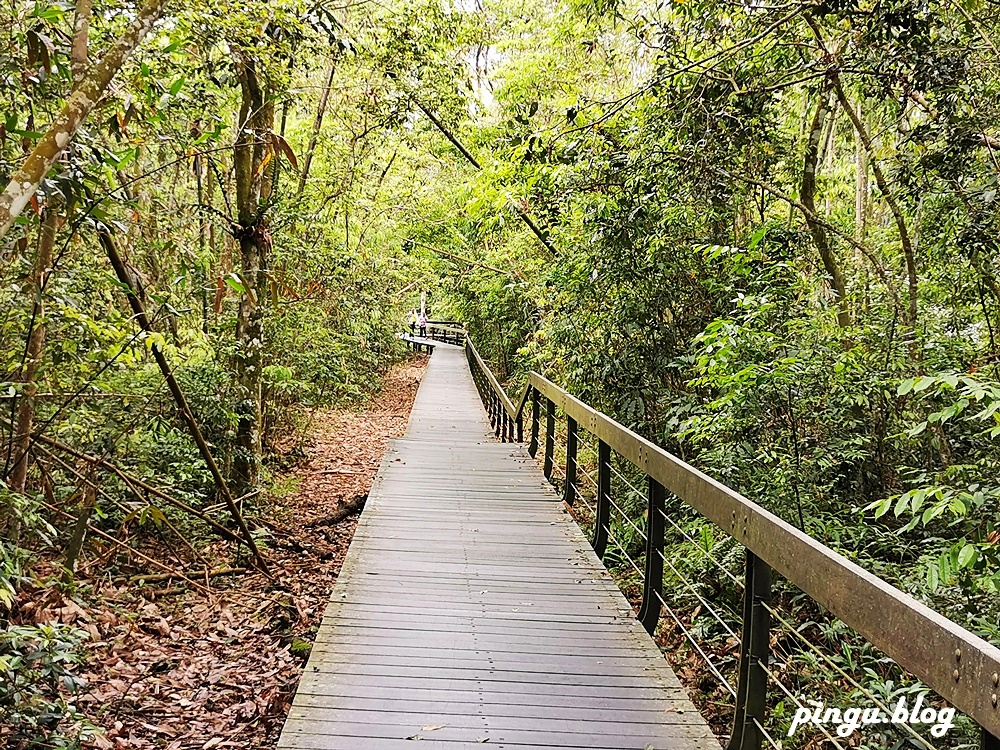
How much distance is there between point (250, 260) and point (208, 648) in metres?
3.65

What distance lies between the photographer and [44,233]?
389 centimetres

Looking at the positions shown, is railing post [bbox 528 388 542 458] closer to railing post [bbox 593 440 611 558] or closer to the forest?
the forest

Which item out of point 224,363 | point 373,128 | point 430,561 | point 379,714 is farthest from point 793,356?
point 373,128

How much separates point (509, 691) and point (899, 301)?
5293mm

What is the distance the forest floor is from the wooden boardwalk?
34.9 inches

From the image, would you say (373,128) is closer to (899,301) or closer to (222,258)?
(222,258)

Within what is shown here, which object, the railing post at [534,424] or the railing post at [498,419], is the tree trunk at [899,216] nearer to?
the railing post at [534,424]

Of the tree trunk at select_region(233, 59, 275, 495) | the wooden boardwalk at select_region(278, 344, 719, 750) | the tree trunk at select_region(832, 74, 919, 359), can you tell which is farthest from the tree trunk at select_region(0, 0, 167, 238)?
the tree trunk at select_region(832, 74, 919, 359)

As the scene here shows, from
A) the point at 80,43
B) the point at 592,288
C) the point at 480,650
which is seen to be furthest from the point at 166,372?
the point at 592,288

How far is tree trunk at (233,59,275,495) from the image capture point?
23.6ft

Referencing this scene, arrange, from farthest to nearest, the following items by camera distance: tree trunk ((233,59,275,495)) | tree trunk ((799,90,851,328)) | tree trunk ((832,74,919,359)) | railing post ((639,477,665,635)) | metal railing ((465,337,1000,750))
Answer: tree trunk ((233,59,275,495))
tree trunk ((799,90,851,328))
tree trunk ((832,74,919,359))
railing post ((639,477,665,635))
metal railing ((465,337,1000,750))

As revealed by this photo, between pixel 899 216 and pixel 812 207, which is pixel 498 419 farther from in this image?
pixel 899 216

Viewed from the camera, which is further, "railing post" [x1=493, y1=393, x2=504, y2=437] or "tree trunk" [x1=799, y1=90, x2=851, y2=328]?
"railing post" [x1=493, y1=393, x2=504, y2=437]

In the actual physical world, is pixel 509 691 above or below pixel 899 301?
below
